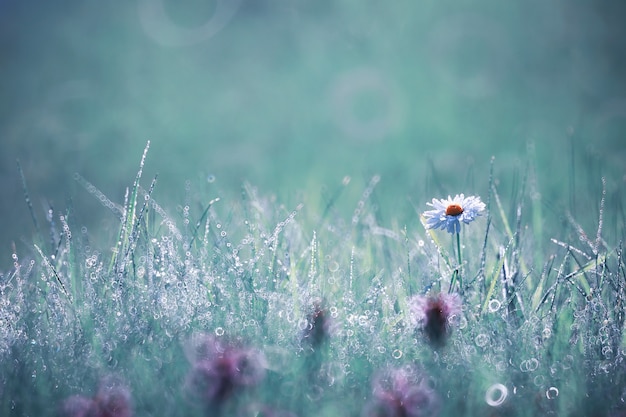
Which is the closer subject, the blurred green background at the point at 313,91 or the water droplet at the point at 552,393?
the water droplet at the point at 552,393

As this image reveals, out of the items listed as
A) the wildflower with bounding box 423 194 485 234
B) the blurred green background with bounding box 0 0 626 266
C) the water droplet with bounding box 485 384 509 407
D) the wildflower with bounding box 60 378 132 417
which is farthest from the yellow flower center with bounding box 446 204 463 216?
the blurred green background with bounding box 0 0 626 266

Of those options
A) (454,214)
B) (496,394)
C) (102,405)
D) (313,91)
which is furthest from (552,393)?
(313,91)

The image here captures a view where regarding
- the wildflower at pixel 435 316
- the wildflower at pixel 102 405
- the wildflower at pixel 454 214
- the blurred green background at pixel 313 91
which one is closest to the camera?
the wildflower at pixel 102 405

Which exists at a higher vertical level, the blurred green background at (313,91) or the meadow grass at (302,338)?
the blurred green background at (313,91)

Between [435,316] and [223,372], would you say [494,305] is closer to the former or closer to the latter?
[435,316]

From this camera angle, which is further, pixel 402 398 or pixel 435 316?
pixel 435 316

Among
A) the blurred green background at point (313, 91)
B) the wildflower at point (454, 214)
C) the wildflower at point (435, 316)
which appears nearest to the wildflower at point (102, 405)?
the wildflower at point (435, 316)

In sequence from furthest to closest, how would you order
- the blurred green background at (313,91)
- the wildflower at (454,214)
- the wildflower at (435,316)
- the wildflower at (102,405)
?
the blurred green background at (313,91) < the wildflower at (454,214) < the wildflower at (435,316) < the wildflower at (102,405)

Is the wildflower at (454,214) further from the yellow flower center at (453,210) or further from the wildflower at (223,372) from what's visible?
the wildflower at (223,372)
